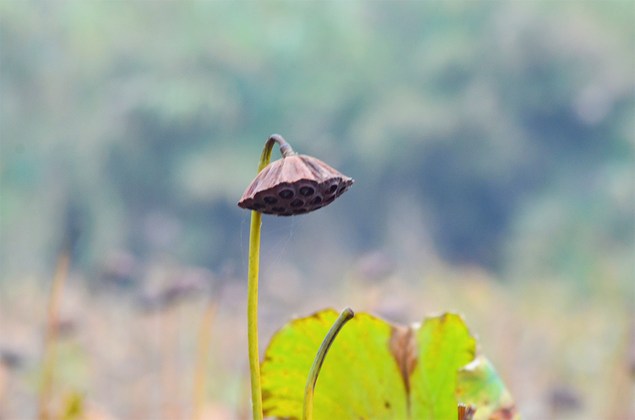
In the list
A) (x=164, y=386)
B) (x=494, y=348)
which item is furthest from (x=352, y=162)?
(x=164, y=386)

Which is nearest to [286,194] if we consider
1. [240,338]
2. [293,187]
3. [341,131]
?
[293,187]

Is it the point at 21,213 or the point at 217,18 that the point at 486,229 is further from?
the point at 21,213

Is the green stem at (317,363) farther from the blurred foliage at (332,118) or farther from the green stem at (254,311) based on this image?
the blurred foliage at (332,118)

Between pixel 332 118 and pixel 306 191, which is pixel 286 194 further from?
pixel 332 118

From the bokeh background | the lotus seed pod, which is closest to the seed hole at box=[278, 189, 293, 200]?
the lotus seed pod

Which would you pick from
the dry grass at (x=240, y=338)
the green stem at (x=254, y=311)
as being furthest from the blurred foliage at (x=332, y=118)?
the green stem at (x=254, y=311)
